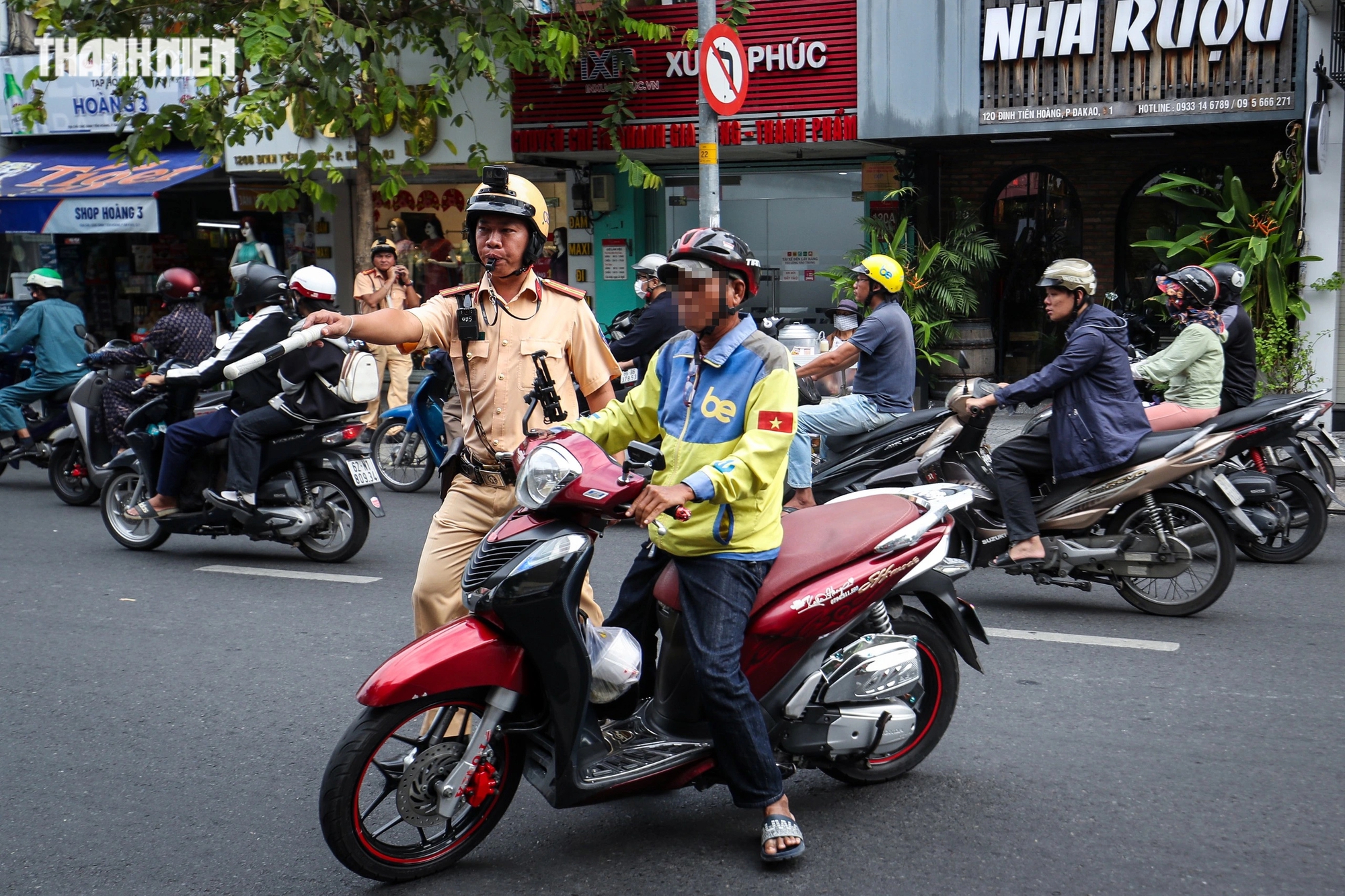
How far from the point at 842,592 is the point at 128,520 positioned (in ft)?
20.7

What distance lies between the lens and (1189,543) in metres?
6.43

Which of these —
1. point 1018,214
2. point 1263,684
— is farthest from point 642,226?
point 1263,684

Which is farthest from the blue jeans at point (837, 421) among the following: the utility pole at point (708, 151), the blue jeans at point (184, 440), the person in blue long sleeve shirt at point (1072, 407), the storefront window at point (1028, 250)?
the storefront window at point (1028, 250)

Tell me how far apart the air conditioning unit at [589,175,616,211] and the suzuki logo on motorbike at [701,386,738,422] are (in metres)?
13.4

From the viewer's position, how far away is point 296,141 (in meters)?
17.1

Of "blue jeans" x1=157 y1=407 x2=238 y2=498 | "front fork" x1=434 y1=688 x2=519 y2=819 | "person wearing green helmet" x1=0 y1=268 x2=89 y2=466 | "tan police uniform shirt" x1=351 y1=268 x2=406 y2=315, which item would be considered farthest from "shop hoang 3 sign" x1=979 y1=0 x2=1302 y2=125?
"front fork" x1=434 y1=688 x2=519 y2=819

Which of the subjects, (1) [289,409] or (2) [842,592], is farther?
(1) [289,409]

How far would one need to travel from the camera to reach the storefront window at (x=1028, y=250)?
15.1m

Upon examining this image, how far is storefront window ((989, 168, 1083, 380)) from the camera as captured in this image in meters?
15.1

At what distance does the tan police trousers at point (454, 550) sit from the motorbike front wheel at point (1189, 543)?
3449 mm

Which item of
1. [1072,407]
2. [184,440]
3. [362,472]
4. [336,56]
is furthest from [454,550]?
[336,56]

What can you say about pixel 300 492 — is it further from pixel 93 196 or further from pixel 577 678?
pixel 93 196

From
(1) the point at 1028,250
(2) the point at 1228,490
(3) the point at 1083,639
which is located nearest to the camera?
(3) the point at 1083,639

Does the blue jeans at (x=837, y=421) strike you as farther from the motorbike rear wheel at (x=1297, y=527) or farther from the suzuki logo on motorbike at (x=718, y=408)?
the suzuki logo on motorbike at (x=718, y=408)
